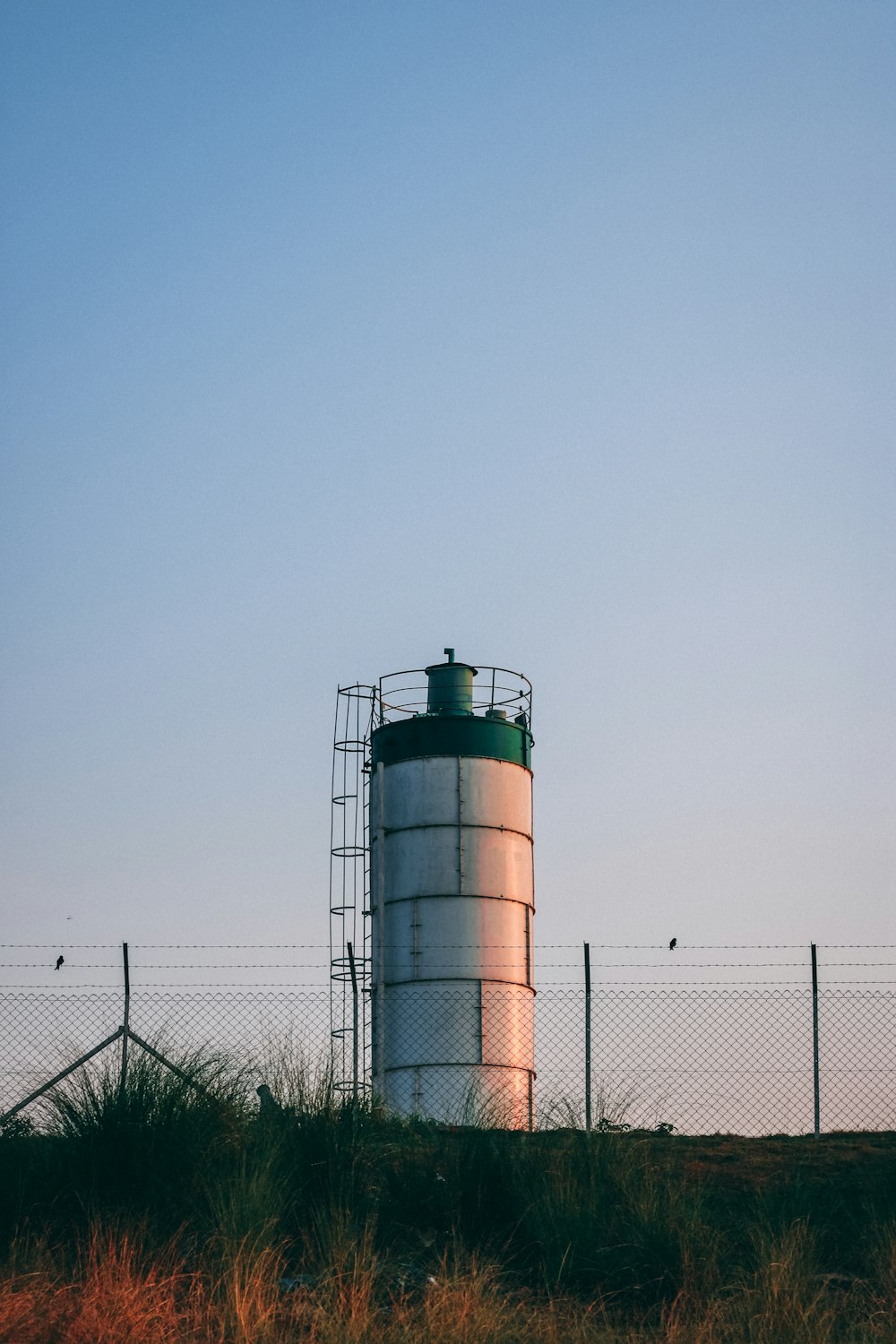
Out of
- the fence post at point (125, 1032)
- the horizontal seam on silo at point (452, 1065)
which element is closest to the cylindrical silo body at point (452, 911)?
the horizontal seam on silo at point (452, 1065)

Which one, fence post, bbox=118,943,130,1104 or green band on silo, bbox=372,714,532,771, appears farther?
green band on silo, bbox=372,714,532,771

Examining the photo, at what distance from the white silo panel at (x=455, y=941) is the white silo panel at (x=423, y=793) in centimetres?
121

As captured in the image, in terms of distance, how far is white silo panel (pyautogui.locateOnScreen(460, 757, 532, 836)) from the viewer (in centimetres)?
2306

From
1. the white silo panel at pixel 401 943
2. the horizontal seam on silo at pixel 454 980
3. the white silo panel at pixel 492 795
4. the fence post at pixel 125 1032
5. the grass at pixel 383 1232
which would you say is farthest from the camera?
the white silo panel at pixel 492 795

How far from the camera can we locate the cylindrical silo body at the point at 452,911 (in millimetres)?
21969

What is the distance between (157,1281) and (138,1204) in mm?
1567

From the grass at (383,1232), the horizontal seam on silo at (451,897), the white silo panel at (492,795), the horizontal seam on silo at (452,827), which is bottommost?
the grass at (383,1232)

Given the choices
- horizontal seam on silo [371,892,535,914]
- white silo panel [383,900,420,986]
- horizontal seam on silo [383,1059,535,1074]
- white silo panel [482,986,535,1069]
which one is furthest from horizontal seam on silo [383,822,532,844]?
horizontal seam on silo [383,1059,535,1074]

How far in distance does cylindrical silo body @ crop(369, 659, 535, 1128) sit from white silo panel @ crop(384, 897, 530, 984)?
2 cm

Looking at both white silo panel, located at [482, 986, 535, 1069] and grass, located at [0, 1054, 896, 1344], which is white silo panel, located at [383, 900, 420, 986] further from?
grass, located at [0, 1054, 896, 1344]

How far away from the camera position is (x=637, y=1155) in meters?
14.6

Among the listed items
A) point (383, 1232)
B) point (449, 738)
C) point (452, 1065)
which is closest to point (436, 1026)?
point (452, 1065)

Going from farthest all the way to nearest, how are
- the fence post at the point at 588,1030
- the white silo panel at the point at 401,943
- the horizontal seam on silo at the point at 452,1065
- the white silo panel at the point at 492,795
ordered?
the white silo panel at the point at 492,795 → the white silo panel at the point at 401,943 → the horizontal seam on silo at the point at 452,1065 → the fence post at the point at 588,1030

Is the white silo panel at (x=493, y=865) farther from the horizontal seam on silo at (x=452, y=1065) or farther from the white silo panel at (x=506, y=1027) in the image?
the horizontal seam on silo at (x=452, y=1065)
